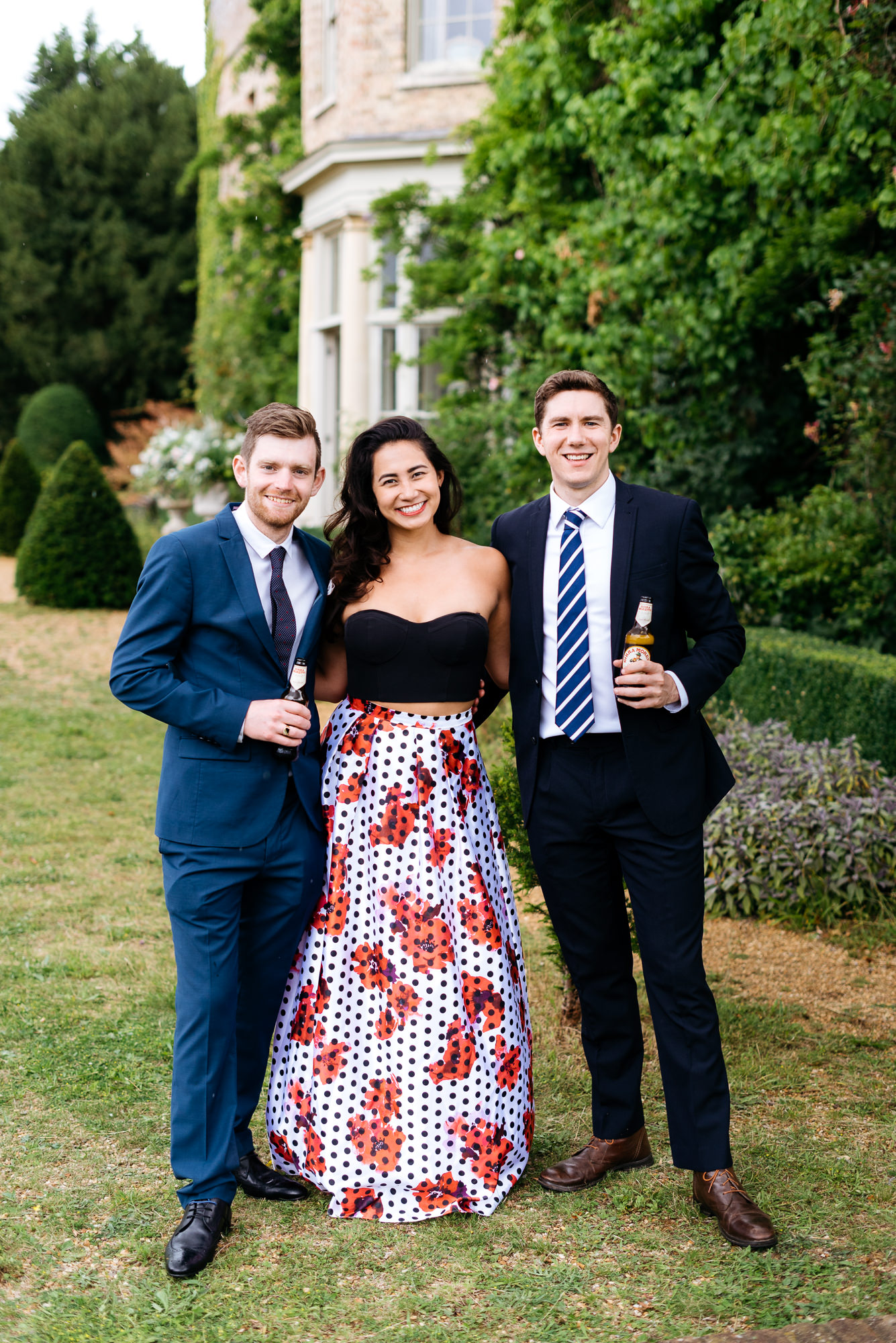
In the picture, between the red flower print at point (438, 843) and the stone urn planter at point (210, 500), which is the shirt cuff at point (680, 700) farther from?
the stone urn planter at point (210, 500)

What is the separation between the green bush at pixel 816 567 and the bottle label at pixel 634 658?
508 centimetres

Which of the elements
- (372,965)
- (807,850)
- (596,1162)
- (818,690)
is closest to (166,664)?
(372,965)

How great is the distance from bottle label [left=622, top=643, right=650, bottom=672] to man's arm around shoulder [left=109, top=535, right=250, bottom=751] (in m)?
0.96

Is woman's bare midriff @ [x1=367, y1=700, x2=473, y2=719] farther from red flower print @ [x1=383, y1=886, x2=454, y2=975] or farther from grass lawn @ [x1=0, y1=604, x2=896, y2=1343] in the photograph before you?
grass lawn @ [x1=0, y1=604, x2=896, y2=1343]

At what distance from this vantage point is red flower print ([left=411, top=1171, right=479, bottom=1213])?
11.1 ft

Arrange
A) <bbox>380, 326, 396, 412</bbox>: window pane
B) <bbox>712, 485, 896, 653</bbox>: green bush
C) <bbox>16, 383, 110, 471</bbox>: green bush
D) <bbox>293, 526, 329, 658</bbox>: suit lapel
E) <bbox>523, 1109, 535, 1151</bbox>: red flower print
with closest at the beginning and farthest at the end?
<bbox>293, 526, 329, 658</bbox>: suit lapel, <bbox>523, 1109, 535, 1151</bbox>: red flower print, <bbox>712, 485, 896, 653</bbox>: green bush, <bbox>380, 326, 396, 412</bbox>: window pane, <bbox>16, 383, 110, 471</bbox>: green bush

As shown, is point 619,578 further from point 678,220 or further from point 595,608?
point 678,220

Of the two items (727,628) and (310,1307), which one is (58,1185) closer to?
(310,1307)

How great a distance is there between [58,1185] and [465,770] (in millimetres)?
1633

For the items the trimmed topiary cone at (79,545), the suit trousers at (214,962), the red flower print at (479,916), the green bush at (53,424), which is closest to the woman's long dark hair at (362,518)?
the suit trousers at (214,962)

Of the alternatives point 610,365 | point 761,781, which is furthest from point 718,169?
point 761,781

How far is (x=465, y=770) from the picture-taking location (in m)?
→ 3.56

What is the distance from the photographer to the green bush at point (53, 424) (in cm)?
2686

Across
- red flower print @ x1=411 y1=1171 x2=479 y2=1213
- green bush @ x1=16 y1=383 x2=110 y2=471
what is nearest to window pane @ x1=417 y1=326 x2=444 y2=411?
red flower print @ x1=411 y1=1171 x2=479 y2=1213
